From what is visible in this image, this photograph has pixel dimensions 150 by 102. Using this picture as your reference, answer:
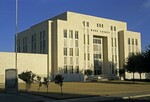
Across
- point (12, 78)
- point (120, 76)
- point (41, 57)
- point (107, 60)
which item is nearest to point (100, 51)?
point (107, 60)

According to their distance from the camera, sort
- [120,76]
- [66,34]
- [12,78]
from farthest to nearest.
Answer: [120,76]
[66,34]
[12,78]

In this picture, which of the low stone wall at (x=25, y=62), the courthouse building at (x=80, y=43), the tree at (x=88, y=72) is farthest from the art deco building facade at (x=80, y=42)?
the low stone wall at (x=25, y=62)

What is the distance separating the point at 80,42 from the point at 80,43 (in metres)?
0.30

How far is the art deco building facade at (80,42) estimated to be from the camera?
89.2 metres

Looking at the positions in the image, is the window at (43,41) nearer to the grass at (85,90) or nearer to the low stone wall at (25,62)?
the low stone wall at (25,62)

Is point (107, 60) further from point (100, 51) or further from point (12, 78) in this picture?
Result: point (12, 78)

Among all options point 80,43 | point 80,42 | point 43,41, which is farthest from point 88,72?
point 43,41

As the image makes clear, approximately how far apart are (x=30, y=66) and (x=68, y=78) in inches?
460

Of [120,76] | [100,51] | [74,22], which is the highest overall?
[74,22]

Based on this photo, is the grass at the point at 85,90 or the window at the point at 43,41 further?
the window at the point at 43,41

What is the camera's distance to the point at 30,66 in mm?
83438

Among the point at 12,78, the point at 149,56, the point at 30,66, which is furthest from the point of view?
the point at 30,66

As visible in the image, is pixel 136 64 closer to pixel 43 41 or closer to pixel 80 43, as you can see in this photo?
pixel 80 43

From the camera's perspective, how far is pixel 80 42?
3686 inches
